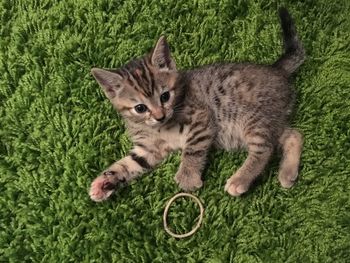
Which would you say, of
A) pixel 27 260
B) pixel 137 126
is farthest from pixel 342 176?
pixel 27 260

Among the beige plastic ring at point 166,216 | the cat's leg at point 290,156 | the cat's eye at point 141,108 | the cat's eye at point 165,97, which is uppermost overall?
the cat's eye at point 165,97

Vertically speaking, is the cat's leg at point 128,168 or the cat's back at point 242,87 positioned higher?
the cat's back at point 242,87

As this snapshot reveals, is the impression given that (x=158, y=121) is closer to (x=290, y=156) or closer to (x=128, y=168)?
(x=128, y=168)

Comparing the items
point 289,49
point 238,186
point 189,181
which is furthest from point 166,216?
point 289,49

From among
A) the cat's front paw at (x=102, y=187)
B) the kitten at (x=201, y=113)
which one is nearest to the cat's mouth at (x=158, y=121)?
the kitten at (x=201, y=113)

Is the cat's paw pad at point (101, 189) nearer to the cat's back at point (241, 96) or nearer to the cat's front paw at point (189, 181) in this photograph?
the cat's front paw at point (189, 181)

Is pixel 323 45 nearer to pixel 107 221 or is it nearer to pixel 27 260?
pixel 107 221
